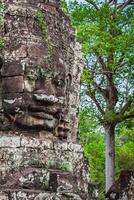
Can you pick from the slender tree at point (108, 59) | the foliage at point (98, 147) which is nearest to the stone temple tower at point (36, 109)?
the foliage at point (98, 147)

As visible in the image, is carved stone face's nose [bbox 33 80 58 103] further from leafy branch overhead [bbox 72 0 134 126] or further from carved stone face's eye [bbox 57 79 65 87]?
leafy branch overhead [bbox 72 0 134 126]

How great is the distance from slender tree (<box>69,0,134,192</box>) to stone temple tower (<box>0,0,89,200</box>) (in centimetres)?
1152

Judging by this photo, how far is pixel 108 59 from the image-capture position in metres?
19.8

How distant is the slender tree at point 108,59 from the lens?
18.5 meters

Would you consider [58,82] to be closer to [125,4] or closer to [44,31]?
[44,31]

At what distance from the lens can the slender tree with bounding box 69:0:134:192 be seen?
18.5 metres

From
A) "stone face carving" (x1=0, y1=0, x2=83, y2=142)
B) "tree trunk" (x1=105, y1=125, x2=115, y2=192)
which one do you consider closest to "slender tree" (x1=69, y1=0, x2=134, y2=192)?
"tree trunk" (x1=105, y1=125, x2=115, y2=192)

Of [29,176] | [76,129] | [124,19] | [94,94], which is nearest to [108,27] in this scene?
[124,19]

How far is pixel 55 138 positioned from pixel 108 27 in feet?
43.4

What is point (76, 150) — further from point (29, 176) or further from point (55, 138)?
point (29, 176)

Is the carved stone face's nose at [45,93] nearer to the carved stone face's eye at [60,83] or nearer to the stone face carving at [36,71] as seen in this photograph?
the stone face carving at [36,71]

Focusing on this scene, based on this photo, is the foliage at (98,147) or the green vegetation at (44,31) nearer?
the green vegetation at (44,31)

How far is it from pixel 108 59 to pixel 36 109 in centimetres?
1384

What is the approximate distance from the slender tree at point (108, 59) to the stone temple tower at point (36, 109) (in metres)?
11.5
